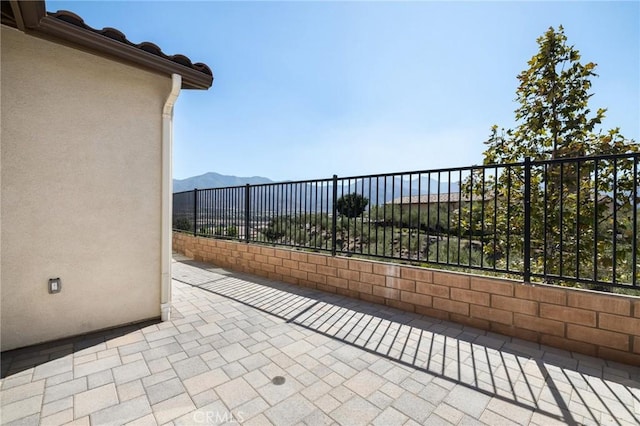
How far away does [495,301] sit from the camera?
3.12m

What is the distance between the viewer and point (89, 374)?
2.23m

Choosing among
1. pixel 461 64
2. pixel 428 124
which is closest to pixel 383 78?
pixel 461 64

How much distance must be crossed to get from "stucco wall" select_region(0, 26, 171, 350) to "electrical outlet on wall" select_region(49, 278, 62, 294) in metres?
0.04

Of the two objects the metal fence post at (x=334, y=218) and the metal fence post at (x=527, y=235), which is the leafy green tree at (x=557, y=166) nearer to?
the metal fence post at (x=527, y=235)

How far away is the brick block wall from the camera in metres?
2.52

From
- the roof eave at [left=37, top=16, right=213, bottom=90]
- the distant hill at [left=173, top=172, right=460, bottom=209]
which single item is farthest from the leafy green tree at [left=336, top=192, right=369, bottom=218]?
the roof eave at [left=37, top=16, right=213, bottom=90]

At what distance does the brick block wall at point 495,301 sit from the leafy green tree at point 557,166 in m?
0.81

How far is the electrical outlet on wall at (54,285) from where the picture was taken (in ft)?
9.01

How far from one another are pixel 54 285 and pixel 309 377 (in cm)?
275

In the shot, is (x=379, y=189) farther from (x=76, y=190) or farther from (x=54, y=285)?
(x=54, y=285)

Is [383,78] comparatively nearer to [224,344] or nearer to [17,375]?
[224,344]

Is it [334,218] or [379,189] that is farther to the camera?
[334,218]

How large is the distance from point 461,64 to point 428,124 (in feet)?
10.5

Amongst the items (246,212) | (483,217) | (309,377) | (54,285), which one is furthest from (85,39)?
(483,217)
